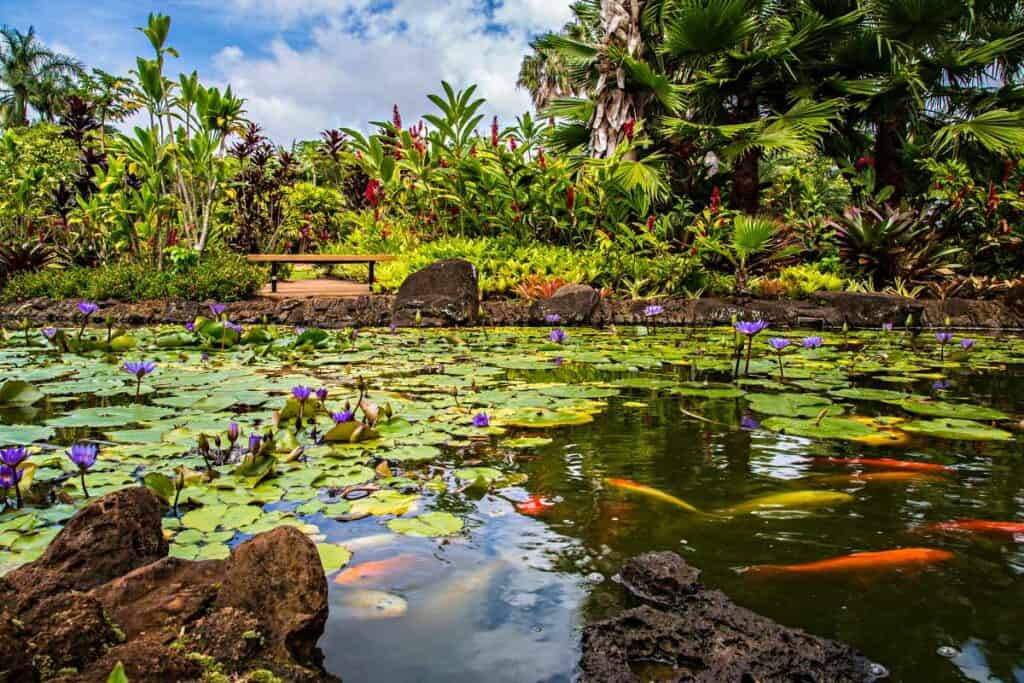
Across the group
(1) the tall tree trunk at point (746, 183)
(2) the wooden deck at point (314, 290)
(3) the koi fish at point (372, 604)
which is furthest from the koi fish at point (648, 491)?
(1) the tall tree trunk at point (746, 183)

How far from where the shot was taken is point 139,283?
26.2 feet

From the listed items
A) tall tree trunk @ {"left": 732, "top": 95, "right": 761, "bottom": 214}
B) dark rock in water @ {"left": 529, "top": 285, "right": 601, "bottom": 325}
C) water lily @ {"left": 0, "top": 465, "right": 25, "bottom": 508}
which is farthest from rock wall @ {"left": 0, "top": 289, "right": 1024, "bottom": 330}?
water lily @ {"left": 0, "top": 465, "right": 25, "bottom": 508}

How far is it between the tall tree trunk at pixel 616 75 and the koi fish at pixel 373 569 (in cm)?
964

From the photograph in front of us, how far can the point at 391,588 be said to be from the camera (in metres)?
1.31

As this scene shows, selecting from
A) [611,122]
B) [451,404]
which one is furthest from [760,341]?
[611,122]

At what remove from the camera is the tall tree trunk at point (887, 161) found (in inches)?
420

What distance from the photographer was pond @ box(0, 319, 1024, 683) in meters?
1.17

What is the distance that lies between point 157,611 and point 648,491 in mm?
1181

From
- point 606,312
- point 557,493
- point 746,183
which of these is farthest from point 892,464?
point 746,183

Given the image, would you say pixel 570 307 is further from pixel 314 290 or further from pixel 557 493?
pixel 557 493

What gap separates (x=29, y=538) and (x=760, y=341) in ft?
16.8

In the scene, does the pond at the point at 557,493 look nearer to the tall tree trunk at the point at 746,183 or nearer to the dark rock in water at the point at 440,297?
the dark rock in water at the point at 440,297

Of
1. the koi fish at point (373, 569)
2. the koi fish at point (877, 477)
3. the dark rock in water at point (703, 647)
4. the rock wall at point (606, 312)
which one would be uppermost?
the rock wall at point (606, 312)

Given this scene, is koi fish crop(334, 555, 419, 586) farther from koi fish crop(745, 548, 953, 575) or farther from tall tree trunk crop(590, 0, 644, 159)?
tall tree trunk crop(590, 0, 644, 159)
